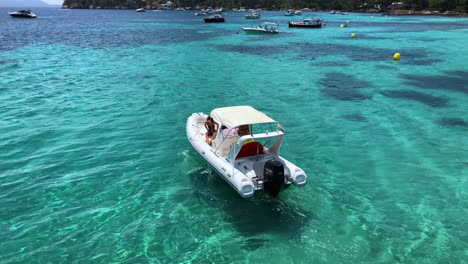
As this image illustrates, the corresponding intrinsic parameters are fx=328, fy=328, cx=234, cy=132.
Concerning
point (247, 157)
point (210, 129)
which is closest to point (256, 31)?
point (210, 129)

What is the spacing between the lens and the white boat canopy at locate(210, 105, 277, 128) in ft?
36.5

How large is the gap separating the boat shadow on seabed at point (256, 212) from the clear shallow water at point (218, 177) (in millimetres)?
45

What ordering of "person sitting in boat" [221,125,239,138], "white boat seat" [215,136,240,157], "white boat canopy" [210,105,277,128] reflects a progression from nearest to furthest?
"white boat canopy" [210,105,277,128], "person sitting in boat" [221,125,239,138], "white boat seat" [215,136,240,157]

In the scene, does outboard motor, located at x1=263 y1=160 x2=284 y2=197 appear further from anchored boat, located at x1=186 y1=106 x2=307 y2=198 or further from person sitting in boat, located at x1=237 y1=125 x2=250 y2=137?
person sitting in boat, located at x1=237 y1=125 x2=250 y2=137

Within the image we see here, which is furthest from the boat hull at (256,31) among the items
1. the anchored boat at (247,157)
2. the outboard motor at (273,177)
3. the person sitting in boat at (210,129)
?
the outboard motor at (273,177)

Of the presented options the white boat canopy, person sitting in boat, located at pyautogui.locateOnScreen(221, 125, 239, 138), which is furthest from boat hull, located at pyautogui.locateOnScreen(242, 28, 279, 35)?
person sitting in boat, located at pyautogui.locateOnScreen(221, 125, 239, 138)

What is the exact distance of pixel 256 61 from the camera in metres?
37.7

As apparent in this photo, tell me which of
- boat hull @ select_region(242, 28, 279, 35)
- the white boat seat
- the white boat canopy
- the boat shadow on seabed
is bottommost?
the boat shadow on seabed

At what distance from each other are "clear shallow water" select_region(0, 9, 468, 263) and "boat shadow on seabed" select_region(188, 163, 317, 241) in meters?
0.04

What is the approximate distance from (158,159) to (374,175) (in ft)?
28.9

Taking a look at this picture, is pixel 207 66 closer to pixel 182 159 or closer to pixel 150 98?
pixel 150 98

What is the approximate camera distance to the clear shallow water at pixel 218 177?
9.06 m

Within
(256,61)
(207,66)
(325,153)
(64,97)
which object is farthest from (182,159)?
(256,61)

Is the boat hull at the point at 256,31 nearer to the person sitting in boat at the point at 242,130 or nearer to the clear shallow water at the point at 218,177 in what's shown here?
the clear shallow water at the point at 218,177
